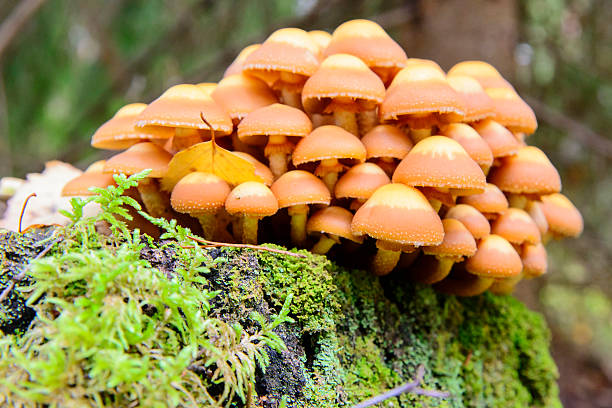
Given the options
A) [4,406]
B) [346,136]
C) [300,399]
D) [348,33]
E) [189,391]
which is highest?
[348,33]

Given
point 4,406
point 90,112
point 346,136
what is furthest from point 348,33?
point 90,112

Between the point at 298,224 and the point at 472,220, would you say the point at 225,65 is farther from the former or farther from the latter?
the point at 472,220

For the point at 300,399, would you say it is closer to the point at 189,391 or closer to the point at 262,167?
the point at 189,391

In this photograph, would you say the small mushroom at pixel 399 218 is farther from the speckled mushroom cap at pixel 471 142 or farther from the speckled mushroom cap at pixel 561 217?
the speckled mushroom cap at pixel 561 217

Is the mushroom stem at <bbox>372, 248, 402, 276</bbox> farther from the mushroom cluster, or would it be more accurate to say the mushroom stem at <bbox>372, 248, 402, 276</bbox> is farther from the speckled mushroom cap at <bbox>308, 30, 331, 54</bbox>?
the speckled mushroom cap at <bbox>308, 30, 331, 54</bbox>

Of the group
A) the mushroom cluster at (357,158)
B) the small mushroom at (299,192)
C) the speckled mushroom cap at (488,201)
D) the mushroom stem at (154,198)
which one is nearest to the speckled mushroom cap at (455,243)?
the mushroom cluster at (357,158)

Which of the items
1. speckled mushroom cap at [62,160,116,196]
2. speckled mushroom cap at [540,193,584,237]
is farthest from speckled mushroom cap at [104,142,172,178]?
speckled mushroom cap at [540,193,584,237]
